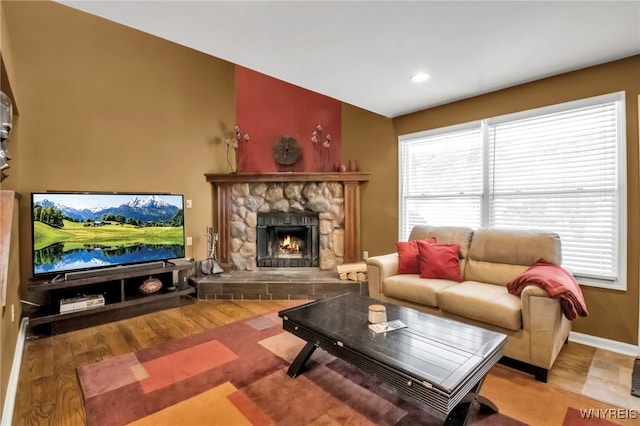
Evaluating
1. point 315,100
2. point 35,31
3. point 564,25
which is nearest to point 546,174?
point 564,25

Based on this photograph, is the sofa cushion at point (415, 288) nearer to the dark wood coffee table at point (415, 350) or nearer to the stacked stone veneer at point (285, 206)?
the dark wood coffee table at point (415, 350)

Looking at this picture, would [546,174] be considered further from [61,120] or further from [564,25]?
[61,120]

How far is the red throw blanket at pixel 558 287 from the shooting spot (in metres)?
2.06

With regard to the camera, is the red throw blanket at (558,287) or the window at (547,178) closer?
the red throw blanket at (558,287)

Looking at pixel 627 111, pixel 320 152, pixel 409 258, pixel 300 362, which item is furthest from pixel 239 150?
pixel 627 111

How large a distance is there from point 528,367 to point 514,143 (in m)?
2.07

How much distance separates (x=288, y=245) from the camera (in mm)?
4680

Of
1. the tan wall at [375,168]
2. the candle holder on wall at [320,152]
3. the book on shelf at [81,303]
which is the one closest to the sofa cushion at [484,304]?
the tan wall at [375,168]

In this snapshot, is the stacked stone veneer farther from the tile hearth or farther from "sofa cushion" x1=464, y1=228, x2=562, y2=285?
"sofa cushion" x1=464, y1=228, x2=562, y2=285

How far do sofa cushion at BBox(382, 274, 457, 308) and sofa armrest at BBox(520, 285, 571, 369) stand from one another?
669mm

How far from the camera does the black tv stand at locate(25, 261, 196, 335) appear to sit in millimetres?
2896

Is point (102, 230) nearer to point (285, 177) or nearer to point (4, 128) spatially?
point (4, 128)

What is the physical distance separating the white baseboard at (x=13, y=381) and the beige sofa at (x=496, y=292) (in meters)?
2.66

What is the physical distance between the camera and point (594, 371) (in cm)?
225
